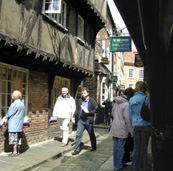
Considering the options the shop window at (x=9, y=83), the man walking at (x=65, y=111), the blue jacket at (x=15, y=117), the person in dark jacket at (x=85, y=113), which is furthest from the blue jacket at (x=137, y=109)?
the shop window at (x=9, y=83)

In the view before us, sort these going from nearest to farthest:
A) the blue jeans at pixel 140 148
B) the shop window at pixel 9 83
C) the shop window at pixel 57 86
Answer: the blue jeans at pixel 140 148, the shop window at pixel 9 83, the shop window at pixel 57 86

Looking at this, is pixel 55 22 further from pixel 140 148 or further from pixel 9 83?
pixel 140 148

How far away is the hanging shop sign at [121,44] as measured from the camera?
45.5ft

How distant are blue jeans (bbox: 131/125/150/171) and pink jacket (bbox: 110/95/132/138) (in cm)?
54

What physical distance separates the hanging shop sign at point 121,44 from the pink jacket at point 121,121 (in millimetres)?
8547

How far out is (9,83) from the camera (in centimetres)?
726

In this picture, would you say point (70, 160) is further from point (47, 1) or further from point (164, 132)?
point (47, 1)

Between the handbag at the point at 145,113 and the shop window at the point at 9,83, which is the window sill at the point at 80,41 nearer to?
the shop window at the point at 9,83

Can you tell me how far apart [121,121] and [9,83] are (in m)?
3.66

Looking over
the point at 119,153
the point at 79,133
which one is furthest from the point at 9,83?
the point at 119,153

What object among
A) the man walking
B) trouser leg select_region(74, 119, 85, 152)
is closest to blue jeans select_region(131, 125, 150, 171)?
trouser leg select_region(74, 119, 85, 152)

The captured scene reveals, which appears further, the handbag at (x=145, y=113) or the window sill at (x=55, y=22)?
the window sill at (x=55, y=22)

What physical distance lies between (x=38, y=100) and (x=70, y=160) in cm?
297

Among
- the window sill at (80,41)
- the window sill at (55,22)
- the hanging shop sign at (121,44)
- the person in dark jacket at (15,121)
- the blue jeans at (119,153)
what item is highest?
the hanging shop sign at (121,44)
